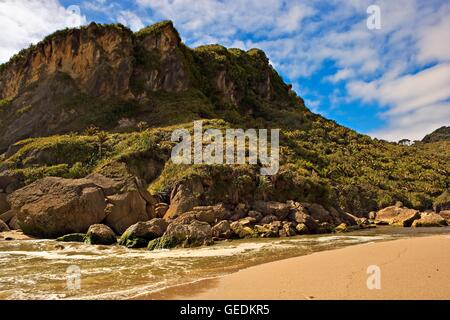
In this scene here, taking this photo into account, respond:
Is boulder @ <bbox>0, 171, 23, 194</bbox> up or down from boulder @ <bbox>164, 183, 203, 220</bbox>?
up

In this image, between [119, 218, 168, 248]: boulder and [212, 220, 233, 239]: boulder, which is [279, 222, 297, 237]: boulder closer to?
[212, 220, 233, 239]: boulder

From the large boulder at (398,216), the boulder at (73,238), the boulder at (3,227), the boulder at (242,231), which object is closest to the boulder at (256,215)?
the boulder at (242,231)

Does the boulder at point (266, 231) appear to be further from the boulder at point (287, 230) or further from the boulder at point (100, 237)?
the boulder at point (100, 237)

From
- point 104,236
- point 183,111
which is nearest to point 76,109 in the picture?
point 183,111

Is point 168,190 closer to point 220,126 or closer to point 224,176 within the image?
point 224,176

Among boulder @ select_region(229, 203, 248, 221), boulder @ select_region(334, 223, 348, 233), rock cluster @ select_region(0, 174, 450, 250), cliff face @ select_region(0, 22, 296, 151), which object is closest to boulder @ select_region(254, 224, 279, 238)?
rock cluster @ select_region(0, 174, 450, 250)

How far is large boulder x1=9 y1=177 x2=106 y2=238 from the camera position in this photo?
73.8 feet

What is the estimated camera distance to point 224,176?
3106cm

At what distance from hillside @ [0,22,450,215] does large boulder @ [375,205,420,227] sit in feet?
13.0

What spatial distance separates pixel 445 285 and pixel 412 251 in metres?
5.09

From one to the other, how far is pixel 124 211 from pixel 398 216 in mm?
25494

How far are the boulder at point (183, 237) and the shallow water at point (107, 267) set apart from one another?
96cm

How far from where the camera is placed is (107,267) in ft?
41.9

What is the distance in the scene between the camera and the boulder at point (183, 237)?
59.8 ft
